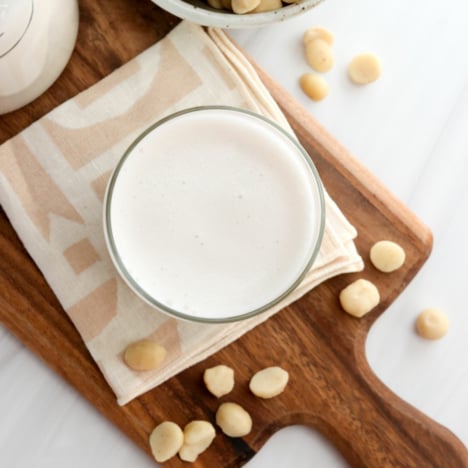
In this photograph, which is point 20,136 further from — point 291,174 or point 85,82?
point 291,174

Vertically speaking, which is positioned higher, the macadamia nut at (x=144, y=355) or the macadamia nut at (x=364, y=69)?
the macadamia nut at (x=364, y=69)

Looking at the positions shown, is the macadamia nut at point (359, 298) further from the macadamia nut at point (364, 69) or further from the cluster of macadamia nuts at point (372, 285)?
the macadamia nut at point (364, 69)

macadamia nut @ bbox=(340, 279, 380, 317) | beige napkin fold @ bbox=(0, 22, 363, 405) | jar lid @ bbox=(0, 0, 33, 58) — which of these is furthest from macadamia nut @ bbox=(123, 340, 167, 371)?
jar lid @ bbox=(0, 0, 33, 58)

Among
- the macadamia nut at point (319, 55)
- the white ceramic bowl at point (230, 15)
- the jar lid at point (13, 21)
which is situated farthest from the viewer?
the macadamia nut at point (319, 55)

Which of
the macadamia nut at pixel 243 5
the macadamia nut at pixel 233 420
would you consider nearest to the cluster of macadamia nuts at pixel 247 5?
the macadamia nut at pixel 243 5

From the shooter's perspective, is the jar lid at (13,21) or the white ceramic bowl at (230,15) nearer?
the jar lid at (13,21)

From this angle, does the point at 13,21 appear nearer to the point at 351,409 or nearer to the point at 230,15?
the point at 230,15

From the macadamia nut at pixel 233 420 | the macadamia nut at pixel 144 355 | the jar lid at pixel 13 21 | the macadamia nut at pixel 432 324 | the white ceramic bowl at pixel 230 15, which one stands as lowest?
the macadamia nut at pixel 432 324

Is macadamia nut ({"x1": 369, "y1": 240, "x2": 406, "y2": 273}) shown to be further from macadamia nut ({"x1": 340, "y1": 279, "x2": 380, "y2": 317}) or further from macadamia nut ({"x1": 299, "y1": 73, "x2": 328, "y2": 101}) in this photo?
macadamia nut ({"x1": 299, "y1": 73, "x2": 328, "y2": 101})
